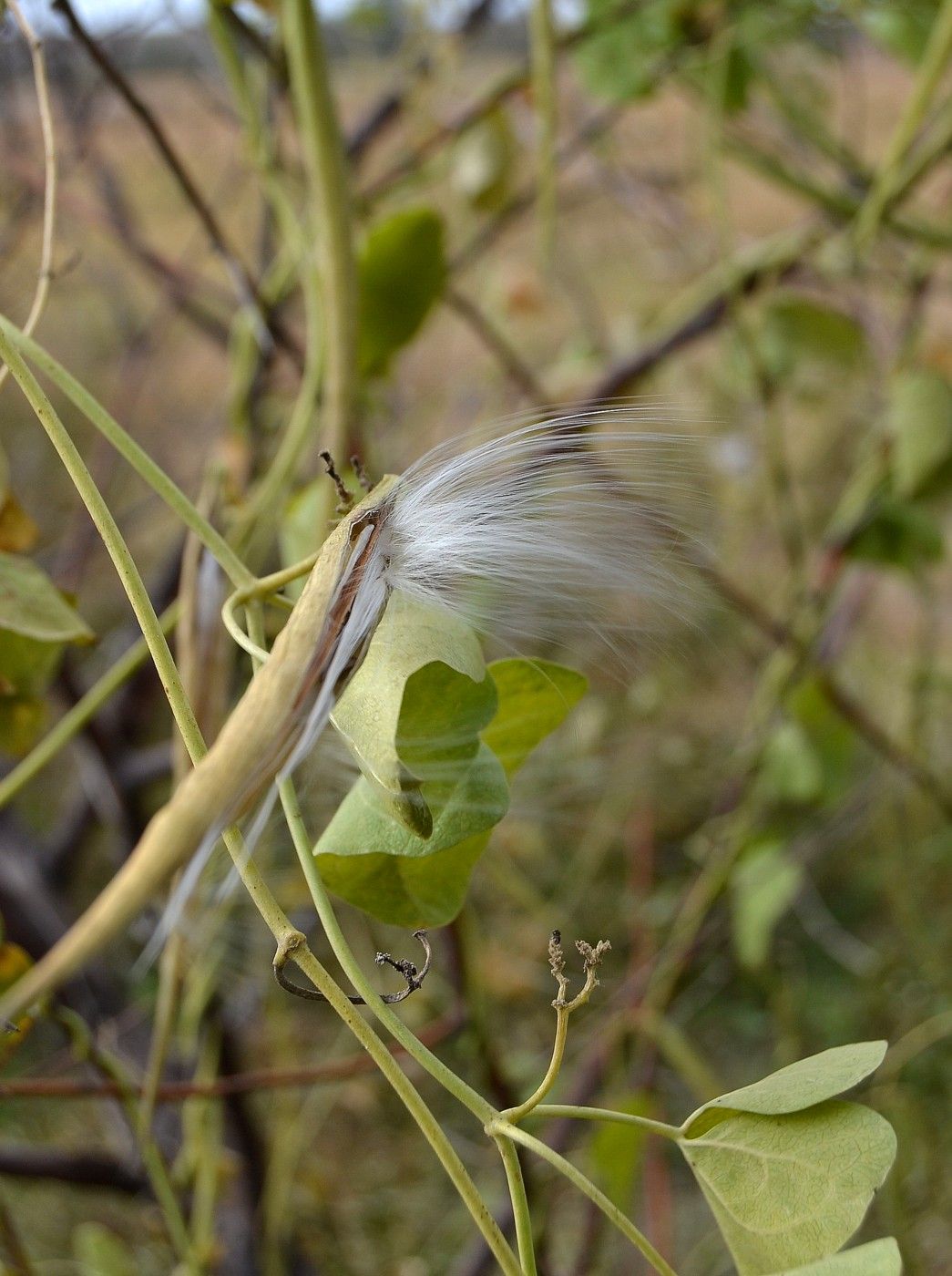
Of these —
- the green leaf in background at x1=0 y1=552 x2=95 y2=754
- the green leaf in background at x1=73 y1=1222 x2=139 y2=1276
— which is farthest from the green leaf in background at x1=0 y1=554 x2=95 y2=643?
the green leaf in background at x1=73 y1=1222 x2=139 y2=1276

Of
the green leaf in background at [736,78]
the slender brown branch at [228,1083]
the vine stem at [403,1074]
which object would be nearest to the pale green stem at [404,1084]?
the vine stem at [403,1074]

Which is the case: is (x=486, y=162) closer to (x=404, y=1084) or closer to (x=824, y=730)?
(x=824, y=730)

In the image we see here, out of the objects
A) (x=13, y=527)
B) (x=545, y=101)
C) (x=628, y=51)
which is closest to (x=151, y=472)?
(x=13, y=527)

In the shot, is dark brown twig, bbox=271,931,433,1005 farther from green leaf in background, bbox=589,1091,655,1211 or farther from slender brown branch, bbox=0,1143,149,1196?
slender brown branch, bbox=0,1143,149,1196

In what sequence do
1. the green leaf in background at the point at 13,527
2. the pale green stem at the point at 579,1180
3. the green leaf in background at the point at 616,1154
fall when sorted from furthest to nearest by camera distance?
the green leaf in background at the point at 616,1154 → the green leaf in background at the point at 13,527 → the pale green stem at the point at 579,1180

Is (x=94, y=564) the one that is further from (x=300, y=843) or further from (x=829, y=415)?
(x=300, y=843)

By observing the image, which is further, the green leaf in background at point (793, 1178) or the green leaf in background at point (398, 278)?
the green leaf in background at point (398, 278)

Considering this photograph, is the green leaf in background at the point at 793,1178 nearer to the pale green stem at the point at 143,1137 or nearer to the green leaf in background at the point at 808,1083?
the green leaf in background at the point at 808,1083
